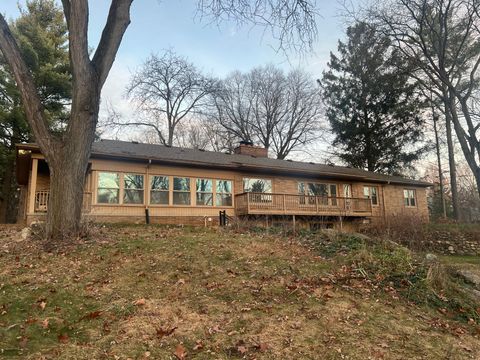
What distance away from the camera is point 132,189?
1573 cm

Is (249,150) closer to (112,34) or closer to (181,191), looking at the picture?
(181,191)

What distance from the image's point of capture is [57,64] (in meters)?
23.5

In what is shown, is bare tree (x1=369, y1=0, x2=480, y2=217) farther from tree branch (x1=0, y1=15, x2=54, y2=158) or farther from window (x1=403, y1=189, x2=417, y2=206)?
tree branch (x1=0, y1=15, x2=54, y2=158)

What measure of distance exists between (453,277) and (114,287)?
6557mm

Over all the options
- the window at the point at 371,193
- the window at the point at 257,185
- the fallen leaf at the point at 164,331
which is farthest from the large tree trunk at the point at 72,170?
the window at the point at 371,193

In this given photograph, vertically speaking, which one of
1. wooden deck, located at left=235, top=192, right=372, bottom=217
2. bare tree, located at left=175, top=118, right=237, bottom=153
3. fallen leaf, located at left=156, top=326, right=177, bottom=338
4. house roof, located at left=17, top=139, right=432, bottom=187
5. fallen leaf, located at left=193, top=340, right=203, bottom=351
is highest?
bare tree, located at left=175, top=118, right=237, bottom=153

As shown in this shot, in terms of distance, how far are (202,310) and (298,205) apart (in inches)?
556

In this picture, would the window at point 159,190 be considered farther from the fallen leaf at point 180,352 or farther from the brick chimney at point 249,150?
the fallen leaf at point 180,352

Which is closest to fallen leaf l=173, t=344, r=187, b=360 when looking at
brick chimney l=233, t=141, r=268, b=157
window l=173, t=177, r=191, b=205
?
window l=173, t=177, r=191, b=205

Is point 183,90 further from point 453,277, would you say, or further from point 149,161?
point 453,277

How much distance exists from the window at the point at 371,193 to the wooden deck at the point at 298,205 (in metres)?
2.07

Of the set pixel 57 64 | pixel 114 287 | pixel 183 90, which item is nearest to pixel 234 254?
pixel 114 287

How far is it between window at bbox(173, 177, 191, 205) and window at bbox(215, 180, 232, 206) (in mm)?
1560

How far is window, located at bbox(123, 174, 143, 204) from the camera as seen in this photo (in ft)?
51.1
